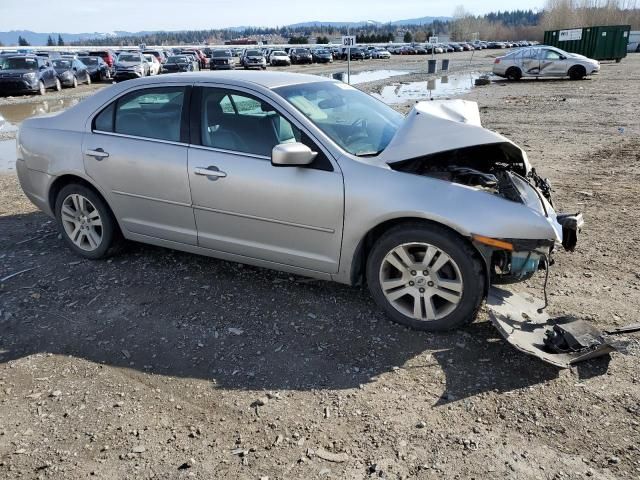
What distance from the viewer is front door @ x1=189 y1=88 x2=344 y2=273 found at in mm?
3844

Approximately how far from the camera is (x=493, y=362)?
3.44 m

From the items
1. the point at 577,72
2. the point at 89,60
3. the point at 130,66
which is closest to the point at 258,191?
the point at 577,72

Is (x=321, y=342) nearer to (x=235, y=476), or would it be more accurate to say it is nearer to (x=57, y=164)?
(x=235, y=476)

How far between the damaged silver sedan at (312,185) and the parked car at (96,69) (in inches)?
1152

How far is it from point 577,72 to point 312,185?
25665mm

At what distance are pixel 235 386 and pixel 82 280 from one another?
7.19 feet

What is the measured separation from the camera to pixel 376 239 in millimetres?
3895

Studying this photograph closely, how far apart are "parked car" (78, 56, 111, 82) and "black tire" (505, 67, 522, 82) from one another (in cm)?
2228

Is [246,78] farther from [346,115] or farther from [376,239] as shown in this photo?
[376,239]

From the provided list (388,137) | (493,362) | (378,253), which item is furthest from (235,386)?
(388,137)

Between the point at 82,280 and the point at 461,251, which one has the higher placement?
the point at 461,251

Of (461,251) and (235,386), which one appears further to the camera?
(461,251)

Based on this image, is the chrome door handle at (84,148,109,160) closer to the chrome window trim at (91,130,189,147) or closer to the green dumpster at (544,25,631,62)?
the chrome window trim at (91,130,189,147)

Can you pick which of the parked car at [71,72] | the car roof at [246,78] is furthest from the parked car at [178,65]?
the car roof at [246,78]
